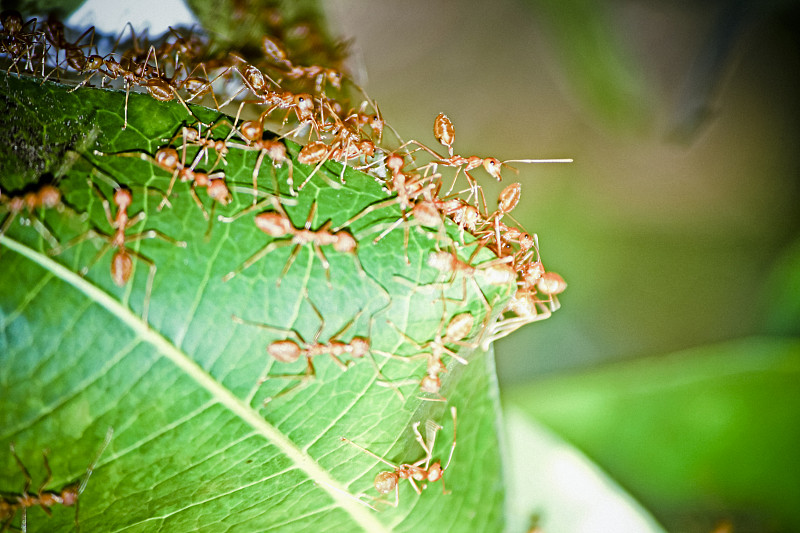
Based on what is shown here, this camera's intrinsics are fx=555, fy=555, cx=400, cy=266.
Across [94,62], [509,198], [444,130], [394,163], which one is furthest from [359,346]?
[94,62]

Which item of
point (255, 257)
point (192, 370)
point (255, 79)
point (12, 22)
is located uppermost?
point (255, 79)

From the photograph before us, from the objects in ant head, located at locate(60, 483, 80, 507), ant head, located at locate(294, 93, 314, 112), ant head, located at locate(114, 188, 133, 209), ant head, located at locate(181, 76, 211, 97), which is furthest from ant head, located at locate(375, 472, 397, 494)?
ant head, located at locate(181, 76, 211, 97)

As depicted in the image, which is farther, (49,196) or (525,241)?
(525,241)

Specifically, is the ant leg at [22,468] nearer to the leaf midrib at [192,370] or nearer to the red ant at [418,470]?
the leaf midrib at [192,370]

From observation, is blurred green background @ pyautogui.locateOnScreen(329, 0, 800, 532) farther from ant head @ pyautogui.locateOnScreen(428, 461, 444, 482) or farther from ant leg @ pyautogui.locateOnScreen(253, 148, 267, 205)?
ant leg @ pyautogui.locateOnScreen(253, 148, 267, 205)

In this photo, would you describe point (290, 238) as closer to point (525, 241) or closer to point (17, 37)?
point (525, 241)

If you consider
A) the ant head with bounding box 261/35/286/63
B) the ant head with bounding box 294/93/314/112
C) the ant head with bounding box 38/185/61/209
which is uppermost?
the ant head with bounding box 261/35/286/63
